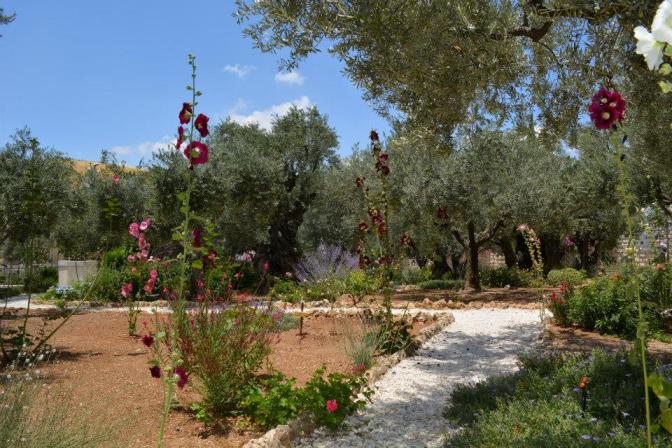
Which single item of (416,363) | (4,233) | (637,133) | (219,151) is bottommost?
(416,363)

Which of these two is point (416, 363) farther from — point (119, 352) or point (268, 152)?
point (268, 152)

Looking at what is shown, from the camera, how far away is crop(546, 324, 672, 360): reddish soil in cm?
605

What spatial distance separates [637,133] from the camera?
887 centimetres

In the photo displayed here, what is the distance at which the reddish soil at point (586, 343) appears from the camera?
19.8ft

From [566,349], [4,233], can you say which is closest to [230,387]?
[566,349]

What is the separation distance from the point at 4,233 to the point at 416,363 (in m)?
9.30

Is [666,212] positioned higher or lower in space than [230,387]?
higher

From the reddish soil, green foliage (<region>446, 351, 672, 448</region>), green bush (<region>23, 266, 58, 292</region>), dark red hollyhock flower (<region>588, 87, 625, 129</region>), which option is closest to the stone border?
green foliage (<region>446, 351, 672, 448</region>)

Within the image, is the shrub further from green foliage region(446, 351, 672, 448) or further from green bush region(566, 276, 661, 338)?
green bush region(566, 276, 661, 338)

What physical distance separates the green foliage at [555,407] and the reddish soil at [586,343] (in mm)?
1476

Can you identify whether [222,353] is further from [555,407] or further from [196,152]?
[555,407]

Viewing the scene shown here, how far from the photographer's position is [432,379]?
554 centimetres

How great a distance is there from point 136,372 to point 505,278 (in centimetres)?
1437

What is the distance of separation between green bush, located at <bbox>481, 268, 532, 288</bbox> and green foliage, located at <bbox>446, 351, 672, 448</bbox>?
42.0 feet
